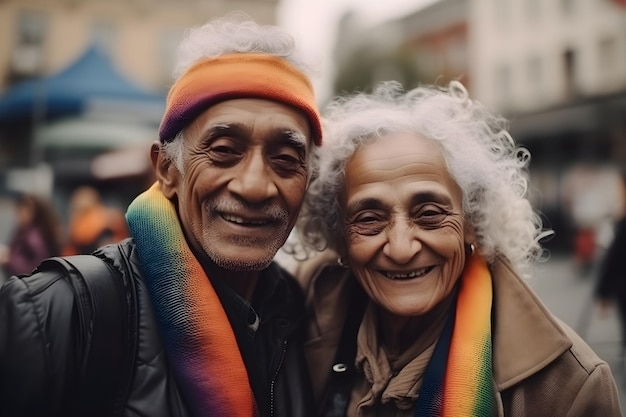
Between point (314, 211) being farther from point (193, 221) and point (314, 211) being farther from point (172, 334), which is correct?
point (172, 334)

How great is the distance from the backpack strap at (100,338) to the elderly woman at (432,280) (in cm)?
83

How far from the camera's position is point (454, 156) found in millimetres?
2133

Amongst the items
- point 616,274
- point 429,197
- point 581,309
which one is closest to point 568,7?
point 581,309

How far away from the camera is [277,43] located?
6.65 ft

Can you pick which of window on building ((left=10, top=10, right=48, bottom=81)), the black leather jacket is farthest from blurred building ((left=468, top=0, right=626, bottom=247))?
window on building ((left=10, top=10, right=48, bottom=81))

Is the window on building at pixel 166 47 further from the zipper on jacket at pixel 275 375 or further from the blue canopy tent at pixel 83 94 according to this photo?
the zipper on jacket at pixel 275 375

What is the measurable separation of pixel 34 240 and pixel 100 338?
441 cm

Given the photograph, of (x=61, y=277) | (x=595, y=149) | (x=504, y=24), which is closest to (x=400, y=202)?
(x=61, y=277)

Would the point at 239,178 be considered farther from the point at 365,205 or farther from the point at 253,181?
the point at 365,205

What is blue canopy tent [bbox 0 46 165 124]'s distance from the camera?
943 centimetres

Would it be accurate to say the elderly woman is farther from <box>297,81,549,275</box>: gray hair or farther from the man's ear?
the man's ear

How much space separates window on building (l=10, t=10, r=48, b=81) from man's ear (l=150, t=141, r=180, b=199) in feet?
80.4

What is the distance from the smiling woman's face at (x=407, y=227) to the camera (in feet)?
6.57

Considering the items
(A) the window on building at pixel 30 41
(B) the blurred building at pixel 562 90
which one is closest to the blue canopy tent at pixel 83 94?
(B) the blurred building at pixel 562 90
